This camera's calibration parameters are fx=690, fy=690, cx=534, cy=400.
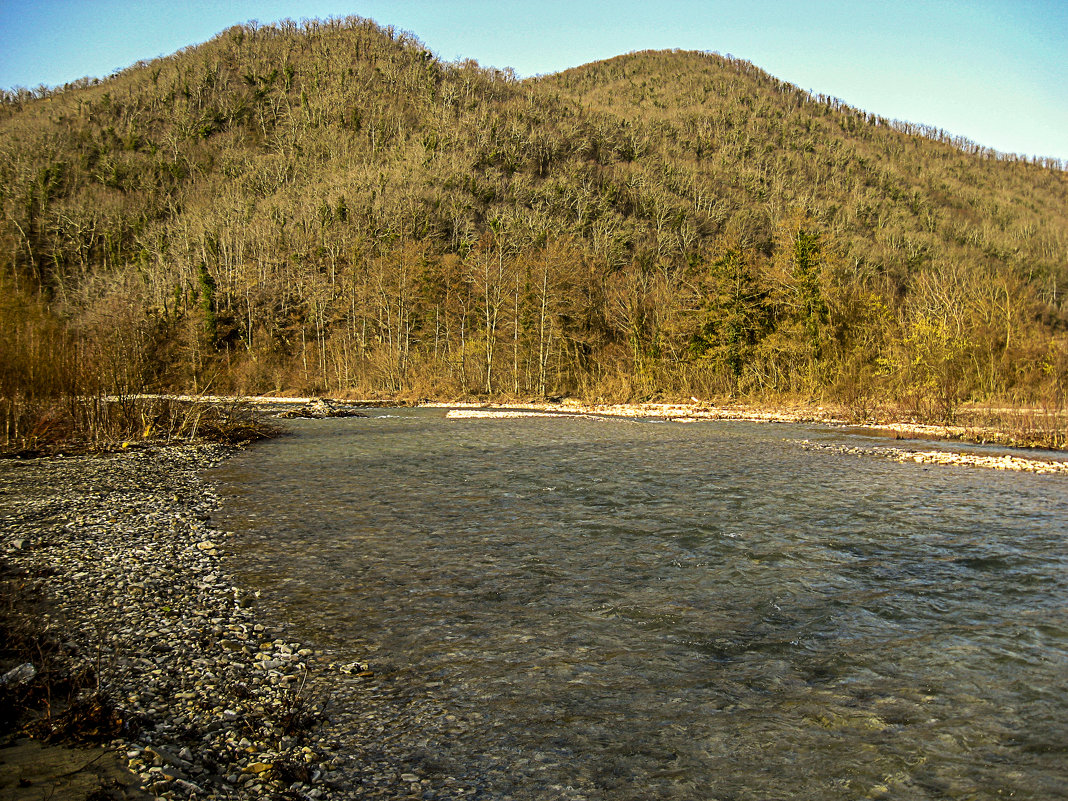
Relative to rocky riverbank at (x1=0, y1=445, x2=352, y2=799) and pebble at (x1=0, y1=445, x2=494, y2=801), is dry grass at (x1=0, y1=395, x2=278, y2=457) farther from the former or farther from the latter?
pebble at (x1=0, y1=445, x2=494, y2=801)

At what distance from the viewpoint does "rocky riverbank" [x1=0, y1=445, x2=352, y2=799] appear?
15.0ft

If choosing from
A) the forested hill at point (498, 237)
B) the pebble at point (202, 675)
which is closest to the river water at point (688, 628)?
the pebble at point (202, 675)

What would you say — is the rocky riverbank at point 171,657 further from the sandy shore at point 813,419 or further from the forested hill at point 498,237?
the sandy shore at point 813,419

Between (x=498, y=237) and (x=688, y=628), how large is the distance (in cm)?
5962

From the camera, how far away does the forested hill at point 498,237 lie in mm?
36438

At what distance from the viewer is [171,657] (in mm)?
6316

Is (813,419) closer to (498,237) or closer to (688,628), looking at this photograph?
(688,628)

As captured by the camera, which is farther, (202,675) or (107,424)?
(107,424)

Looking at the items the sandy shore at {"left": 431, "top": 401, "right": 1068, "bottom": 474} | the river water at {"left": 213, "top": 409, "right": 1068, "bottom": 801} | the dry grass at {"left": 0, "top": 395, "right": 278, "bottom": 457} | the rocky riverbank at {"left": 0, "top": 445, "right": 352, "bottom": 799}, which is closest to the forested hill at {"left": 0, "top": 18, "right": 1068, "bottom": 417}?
the dry grass at {"left": 0, "top": 395, "right": 278, "bottom": 457}

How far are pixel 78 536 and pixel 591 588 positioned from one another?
7.89 m

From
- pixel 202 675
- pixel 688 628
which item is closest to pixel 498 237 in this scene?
pixel 688 628

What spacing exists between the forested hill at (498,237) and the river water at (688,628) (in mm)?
14629

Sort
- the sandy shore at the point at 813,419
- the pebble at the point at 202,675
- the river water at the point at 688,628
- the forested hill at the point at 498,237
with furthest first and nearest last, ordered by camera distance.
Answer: the forested hill at the point at 498,237 < the sandy shore at the point at 813,419 < the river water at the point at 688,628 < the pebble at the point at 202,675

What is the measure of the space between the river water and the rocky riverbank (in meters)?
0.49
